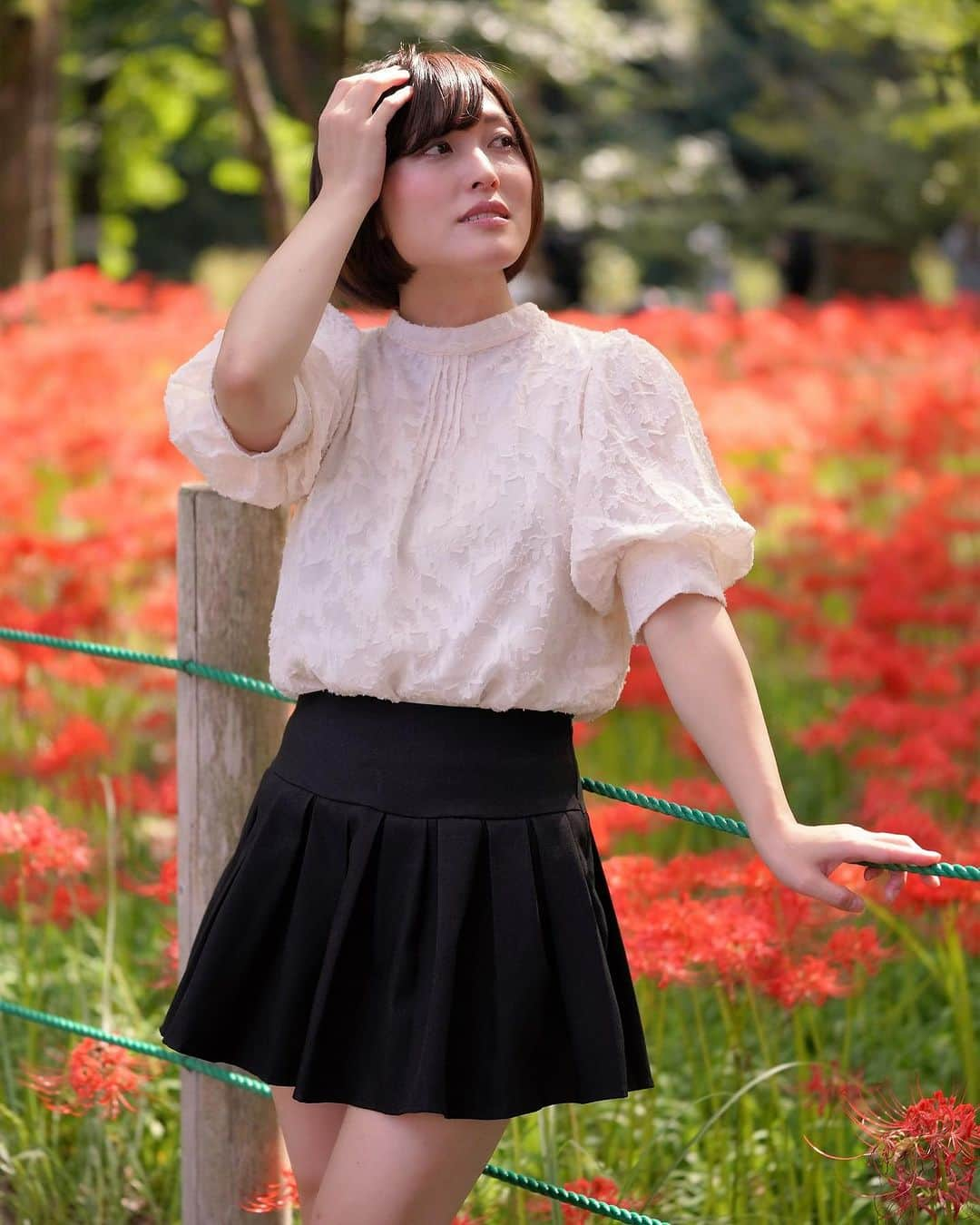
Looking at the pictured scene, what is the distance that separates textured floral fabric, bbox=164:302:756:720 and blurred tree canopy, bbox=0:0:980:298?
2674mm

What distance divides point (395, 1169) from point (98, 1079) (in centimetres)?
93

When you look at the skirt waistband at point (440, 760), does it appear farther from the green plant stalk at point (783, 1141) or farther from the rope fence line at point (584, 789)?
the green plant stalk at point (783, 1141)

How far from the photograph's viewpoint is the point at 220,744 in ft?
7.43

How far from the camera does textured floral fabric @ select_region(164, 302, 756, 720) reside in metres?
1.66

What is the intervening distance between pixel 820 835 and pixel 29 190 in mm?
8466

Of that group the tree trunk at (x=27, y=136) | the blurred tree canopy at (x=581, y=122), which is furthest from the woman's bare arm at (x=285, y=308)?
the tree trunk at (x=27, y=136)

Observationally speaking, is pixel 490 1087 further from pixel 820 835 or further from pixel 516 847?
pixel 820 835

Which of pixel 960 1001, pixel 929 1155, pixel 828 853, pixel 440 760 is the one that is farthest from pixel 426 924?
pixel 960 1001

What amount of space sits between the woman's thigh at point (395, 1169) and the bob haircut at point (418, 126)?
2.86 ft

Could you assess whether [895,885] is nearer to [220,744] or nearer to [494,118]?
[494,118]

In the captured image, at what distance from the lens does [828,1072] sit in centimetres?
310

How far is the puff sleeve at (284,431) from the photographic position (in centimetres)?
175

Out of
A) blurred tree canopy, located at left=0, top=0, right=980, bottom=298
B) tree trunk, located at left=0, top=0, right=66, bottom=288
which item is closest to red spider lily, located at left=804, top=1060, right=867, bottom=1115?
blurred tree canopy, located at left=0, top=0, right=980, bottom=298

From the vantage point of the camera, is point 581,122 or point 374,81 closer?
point 374,81
